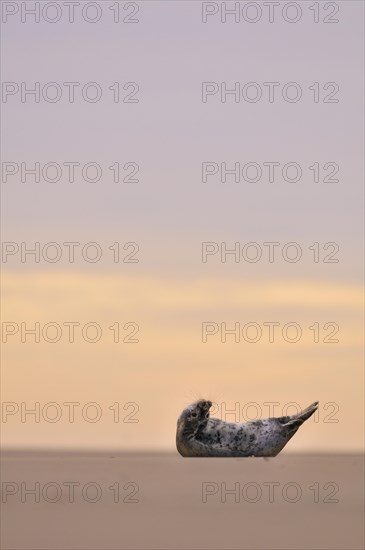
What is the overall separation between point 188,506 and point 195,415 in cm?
155

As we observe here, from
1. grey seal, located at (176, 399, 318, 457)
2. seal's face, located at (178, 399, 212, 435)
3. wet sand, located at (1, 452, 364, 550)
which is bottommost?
wet sand, located at (1, 452, 364, 550)

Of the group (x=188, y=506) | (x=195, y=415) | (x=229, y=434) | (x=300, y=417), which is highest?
(x=195, y=415)

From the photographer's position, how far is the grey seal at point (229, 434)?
18953 mm

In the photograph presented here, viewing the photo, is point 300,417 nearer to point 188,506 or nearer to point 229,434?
point 229,434

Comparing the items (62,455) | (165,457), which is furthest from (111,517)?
(62,455)

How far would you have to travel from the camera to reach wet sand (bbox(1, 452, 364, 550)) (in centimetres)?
1530

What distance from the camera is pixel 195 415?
62.0 feet

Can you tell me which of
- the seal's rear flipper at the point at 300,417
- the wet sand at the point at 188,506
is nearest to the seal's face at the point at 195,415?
the wet sand at the point at 188,506

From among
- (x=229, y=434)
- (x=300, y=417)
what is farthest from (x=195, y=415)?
(x=300, y=417)

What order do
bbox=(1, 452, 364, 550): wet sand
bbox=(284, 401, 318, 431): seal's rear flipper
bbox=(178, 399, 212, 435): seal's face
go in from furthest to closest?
bbox=(284, 401, 318, 431): seal's rear flipper < bbox=(178, 399, 212, 435): seal's face < bbox=(1, 452, 364, 550): wet sand

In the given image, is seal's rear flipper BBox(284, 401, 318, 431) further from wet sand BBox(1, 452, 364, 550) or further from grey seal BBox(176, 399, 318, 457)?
wet sand BBox(1, 452, 364, 550)

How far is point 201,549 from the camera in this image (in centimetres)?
1473

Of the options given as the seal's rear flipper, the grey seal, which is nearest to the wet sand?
the grey seal

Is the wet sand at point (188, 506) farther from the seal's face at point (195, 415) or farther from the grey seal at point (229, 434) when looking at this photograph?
the seal's face at point (195, 415)
